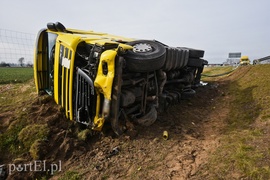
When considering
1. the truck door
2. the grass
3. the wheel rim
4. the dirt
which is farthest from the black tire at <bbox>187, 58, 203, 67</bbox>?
the truck door

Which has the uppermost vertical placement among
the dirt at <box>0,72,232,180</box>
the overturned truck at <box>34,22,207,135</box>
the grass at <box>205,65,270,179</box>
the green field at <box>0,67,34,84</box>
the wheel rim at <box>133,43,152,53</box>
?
the wheel rim at <box>133,43,152,53</box>

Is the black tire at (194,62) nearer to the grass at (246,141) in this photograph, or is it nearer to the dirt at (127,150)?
the grass at (246,141)

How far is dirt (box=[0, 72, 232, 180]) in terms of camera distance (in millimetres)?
3094

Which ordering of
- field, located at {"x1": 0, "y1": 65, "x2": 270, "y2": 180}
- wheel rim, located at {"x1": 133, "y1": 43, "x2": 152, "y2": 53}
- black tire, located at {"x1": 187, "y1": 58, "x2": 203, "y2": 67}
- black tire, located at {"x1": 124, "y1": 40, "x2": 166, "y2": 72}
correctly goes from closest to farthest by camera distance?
field, located at {"x1": 0, "y1": 65, "x2": 270, "y2": 180}
black tire, located at {"x1": 124, "y1": 40, "x2": 166, "y2": 72}
wheel rim, located at {"x1": 133, "y1": 43, "x2": 152, "y2": 53}
black tire, located at {"x1": 187, "y1": 58, "x2": 203, "y2": 67}

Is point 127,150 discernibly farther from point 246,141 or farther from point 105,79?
point 246,141

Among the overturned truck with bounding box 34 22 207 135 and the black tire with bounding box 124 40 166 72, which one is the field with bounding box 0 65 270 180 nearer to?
the overturned truck with bounding box 34 22 207 135

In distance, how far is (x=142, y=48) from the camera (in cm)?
423

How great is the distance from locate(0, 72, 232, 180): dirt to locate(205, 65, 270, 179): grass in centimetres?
18

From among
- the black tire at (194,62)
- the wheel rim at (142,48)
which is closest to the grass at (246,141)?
the black tire at (194,62)

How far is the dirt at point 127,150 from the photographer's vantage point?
3.09m

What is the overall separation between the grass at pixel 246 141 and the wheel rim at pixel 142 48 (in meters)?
1.95

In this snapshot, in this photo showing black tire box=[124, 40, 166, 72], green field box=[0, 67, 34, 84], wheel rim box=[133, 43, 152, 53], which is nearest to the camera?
black tire box=[124, 40, 166, 72]

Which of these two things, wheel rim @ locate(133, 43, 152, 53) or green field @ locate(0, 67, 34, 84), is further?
green field @ locate(0, 67, 34, 84)

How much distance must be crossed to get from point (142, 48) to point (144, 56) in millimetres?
339
